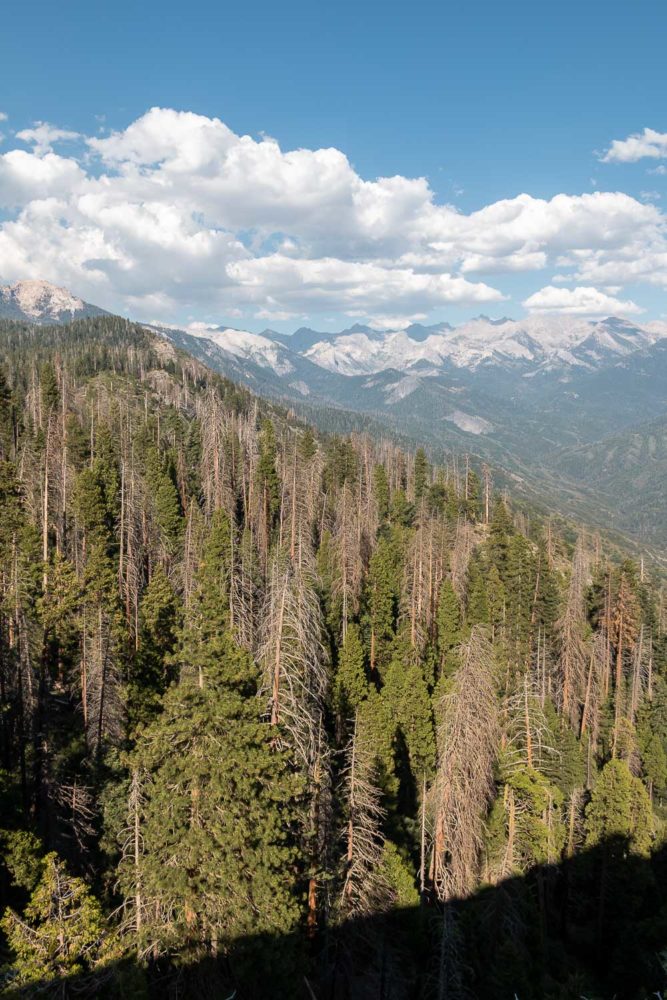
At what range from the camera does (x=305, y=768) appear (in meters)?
17.7

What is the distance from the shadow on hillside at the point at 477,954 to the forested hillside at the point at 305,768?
0.12 metres

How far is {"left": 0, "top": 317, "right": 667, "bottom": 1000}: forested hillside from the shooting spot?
14.3 metres

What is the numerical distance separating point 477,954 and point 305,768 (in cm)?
1208

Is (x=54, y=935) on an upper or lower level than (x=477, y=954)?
upper

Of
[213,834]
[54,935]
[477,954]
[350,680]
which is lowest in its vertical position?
[477,954]

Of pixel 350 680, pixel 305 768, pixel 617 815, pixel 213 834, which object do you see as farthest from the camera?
pixel 350 680

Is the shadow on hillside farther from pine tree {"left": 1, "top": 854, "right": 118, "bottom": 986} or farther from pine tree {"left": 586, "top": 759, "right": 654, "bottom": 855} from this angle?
pine tree {"left": 586, "top": 759, "right": 654, "bottom": 855}

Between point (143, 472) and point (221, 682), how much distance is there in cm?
5327

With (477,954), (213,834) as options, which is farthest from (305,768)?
(477,954)

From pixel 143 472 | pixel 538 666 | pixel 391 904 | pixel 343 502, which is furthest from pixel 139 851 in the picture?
pixel 143 472

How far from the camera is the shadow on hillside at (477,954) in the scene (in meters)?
14.2

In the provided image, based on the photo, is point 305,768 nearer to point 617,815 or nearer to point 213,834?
point 213,834

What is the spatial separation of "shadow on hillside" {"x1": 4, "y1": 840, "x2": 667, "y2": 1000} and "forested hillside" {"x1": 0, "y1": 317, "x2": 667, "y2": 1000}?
0.39ft

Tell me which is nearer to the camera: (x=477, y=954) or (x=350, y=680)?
(x=477, y=954)
